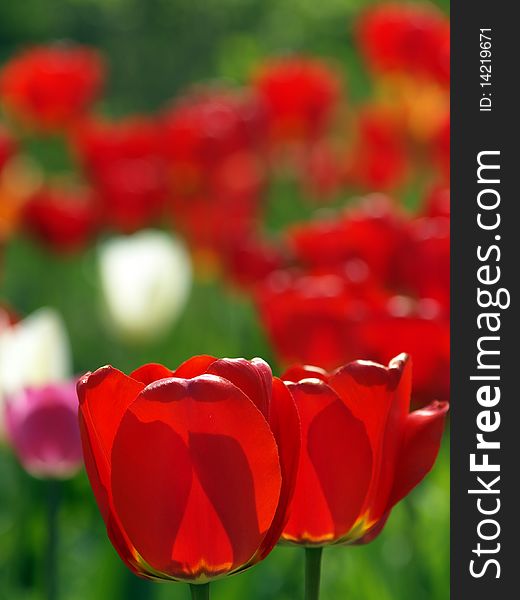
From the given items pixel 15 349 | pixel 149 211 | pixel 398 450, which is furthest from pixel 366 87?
pixel 398 450

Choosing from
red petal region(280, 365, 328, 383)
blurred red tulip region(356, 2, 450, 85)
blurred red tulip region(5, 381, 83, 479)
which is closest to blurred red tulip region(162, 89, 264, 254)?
blurred red tulip region(356, 2, 450, 85)

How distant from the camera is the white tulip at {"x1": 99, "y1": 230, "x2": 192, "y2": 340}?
1893mm

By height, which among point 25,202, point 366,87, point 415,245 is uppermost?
point 366,87

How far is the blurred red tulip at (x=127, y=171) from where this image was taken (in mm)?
2383

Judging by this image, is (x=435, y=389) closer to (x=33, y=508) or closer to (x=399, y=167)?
(x=33, y=508)

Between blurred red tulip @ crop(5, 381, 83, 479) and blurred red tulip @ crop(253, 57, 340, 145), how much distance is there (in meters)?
1.79

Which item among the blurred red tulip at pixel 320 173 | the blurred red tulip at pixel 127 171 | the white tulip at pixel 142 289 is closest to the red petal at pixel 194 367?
the white tulip at pixel 142 289

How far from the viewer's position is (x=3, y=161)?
2.29 metres

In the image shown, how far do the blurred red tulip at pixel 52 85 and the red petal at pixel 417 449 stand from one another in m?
2.29

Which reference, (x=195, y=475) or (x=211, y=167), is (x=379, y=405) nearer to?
(x=195, y=475)

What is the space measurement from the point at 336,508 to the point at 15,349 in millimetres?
602

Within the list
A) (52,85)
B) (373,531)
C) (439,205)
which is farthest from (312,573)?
(52,85)

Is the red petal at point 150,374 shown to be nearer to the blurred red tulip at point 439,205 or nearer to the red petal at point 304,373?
the red petal at point 304,373

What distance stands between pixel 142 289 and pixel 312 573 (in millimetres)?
1291
